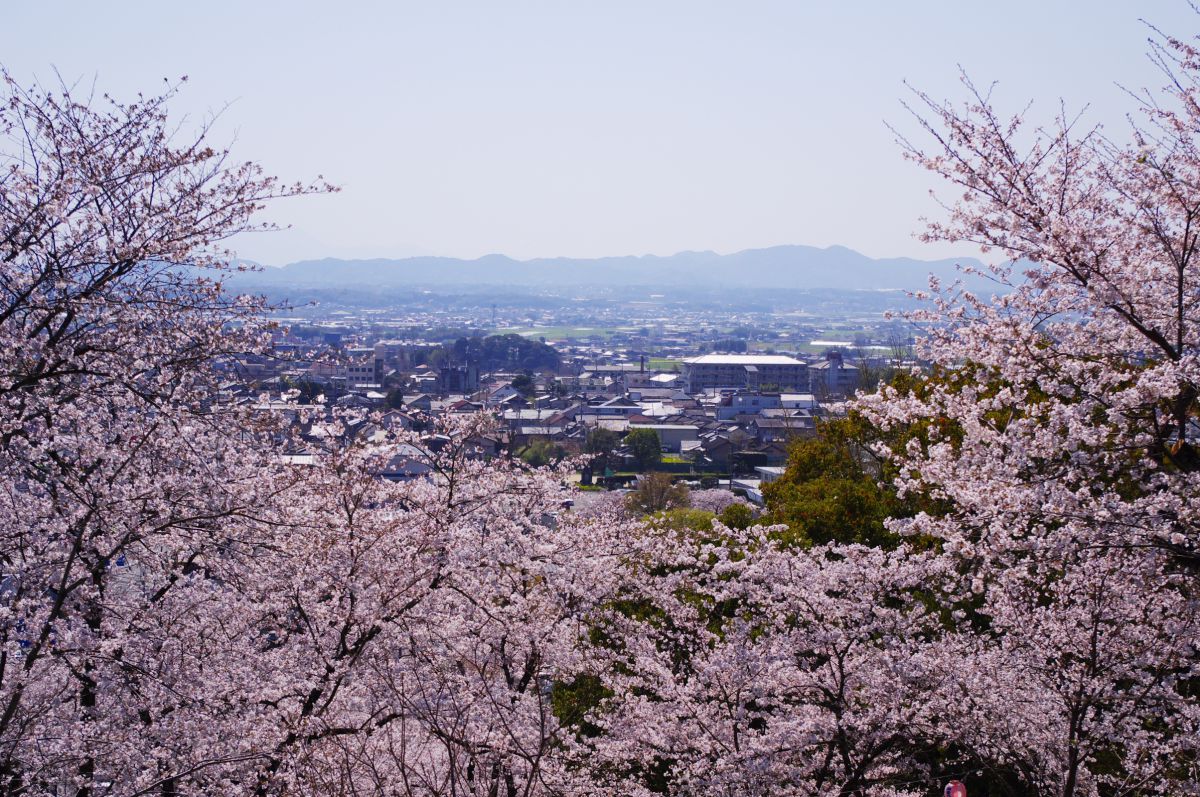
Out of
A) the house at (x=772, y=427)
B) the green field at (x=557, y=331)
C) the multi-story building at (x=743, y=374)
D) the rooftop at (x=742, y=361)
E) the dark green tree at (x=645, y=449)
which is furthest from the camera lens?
the green field at (x=557, y=331)

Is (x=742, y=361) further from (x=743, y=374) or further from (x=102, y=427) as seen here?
(x=102, y=427)

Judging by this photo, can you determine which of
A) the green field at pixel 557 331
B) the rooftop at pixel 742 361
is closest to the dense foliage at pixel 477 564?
the rooftop at pixel 742 361

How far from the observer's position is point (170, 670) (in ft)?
14.8

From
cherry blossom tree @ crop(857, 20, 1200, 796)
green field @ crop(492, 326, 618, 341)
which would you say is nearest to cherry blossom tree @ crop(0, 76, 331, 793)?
cherry blossom tree @ crop(857, 20, 1200, 796)

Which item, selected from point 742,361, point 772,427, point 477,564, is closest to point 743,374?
point 742,361

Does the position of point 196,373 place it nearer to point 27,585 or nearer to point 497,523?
point 27,585

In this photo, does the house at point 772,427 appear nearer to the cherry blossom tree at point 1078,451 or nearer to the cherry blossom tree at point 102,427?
the cherry blossom tree at point 1078,451

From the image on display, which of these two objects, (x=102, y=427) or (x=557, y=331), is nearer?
(x=102, y=427)

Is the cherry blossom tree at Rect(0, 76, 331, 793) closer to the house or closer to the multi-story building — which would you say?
the house

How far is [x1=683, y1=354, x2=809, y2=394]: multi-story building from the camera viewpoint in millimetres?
73625

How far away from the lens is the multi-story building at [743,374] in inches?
2899

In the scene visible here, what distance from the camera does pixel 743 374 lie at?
76.2m

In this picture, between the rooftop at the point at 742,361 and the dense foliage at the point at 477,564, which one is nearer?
the dense foliage at the point at 477,564

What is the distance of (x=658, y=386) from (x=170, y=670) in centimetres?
6983
